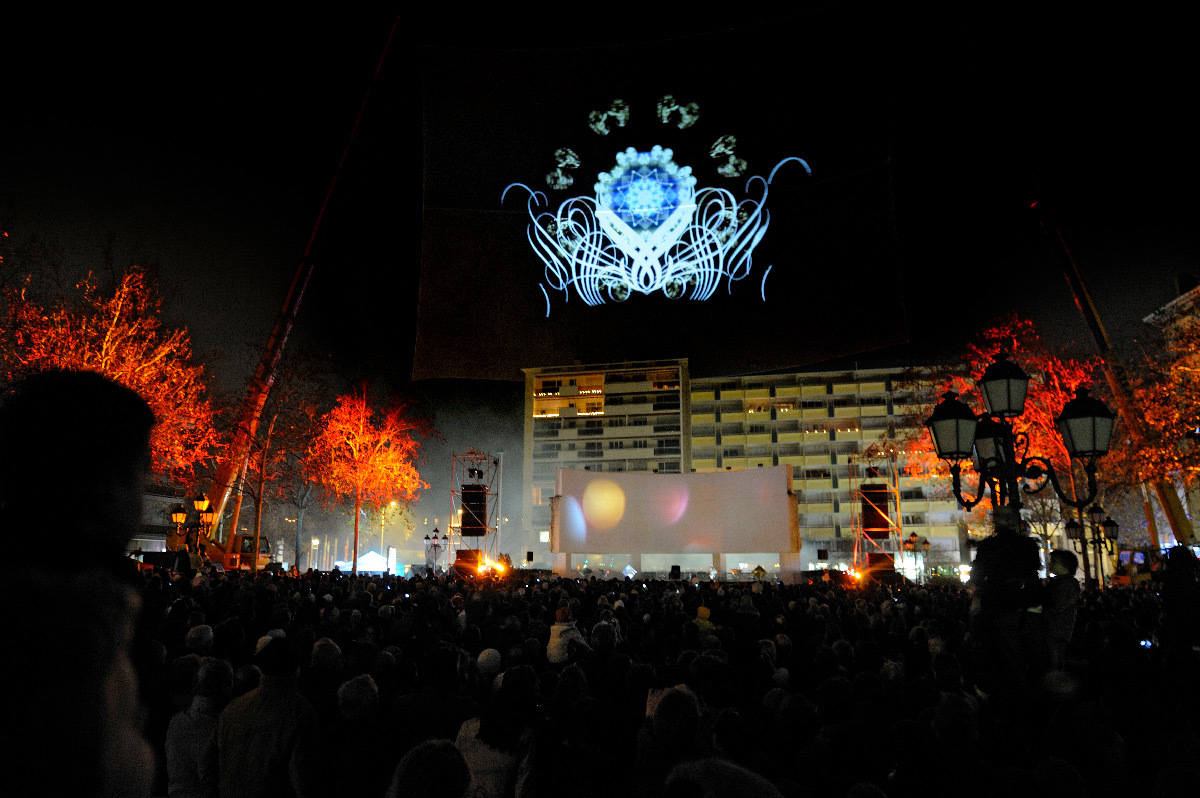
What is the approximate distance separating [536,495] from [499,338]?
138ft

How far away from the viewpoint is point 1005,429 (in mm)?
7703

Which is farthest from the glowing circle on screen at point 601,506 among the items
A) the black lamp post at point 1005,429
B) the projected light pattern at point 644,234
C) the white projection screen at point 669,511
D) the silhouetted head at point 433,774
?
the silhouetted head at point 433,774

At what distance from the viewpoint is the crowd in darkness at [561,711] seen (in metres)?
1.41

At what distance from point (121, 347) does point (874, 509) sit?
1165 inches

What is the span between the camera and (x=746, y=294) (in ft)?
97.1

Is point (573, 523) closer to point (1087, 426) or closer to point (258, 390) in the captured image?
point (258, 390)

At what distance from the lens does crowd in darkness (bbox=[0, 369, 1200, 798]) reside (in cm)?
141

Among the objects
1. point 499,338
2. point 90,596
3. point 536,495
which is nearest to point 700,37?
point 499,338

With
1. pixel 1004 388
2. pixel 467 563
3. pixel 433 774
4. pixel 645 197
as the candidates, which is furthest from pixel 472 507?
pixel 433 774

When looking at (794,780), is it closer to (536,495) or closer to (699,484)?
(699,484)

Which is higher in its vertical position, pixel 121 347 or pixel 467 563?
pixel 121 347

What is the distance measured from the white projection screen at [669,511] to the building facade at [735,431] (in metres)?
36.9

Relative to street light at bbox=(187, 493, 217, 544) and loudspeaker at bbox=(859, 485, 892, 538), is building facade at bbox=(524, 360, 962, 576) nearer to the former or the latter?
loudspeaker at bbox=(859, 485, 892, 538)

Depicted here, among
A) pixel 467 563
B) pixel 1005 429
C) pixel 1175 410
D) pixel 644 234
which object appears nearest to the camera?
pixel 1005 429
